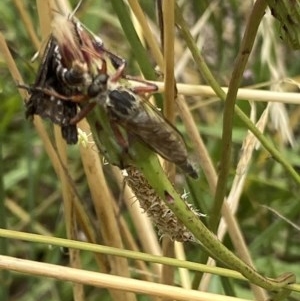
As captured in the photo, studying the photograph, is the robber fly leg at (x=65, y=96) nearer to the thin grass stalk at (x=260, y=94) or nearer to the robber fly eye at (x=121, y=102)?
the robber fly eye at (x=121, y=102)

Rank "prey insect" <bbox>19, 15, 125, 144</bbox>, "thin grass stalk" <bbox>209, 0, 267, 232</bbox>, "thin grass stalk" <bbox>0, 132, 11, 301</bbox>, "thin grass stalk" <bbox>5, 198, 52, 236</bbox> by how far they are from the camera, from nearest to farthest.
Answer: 1. "prey insect" <bbox>19, 15, 125, 144</bbox>
2. "thin grass stalk" <bbox>209, 0, 267, 232</bbox>
3. "thin grass stalk" <bbox>0, 132, 11, 301</bbox>
4. "thin grass stalk" <bbox>5, 198, 52, 236</bbox>

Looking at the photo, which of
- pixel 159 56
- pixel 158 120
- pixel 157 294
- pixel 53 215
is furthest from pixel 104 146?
pixel 53 215

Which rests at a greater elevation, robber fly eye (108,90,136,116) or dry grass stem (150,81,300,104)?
dry grass stem (150,81,300,104)

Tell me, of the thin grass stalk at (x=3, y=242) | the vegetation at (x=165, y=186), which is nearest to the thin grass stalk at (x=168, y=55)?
the vegetation at (x=165, y=186)

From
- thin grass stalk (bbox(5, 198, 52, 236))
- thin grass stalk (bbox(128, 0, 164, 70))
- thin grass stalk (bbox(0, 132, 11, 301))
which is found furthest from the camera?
thin grass stalk (bbox(5, 198, 52, 236))

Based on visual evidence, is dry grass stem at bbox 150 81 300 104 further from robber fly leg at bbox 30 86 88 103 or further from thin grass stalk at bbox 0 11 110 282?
robber fly leg at bbox 30 86 88 103

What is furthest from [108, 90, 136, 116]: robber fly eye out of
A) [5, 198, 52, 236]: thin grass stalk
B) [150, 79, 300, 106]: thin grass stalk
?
[5, 198, 52, 236]: thin grass stalk

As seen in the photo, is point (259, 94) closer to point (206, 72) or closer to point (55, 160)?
point (206, 72)

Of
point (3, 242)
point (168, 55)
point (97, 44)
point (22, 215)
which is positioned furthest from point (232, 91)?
point (22, 215)
